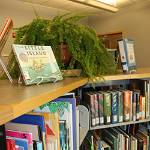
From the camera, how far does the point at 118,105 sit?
1746 millimetres

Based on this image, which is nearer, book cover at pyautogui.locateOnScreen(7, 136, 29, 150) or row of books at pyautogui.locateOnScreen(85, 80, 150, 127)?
book cover at pyautogui.locateOnScreen(7, 136, 29, 150)

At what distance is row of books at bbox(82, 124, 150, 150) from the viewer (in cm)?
175

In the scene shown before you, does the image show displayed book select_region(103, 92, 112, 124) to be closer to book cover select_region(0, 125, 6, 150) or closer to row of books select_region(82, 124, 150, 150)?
row of books select_region(82, 124, 150, 150)

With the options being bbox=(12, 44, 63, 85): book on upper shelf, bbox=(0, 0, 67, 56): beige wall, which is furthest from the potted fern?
bbox=(0, 0, 67, 56): beige wall

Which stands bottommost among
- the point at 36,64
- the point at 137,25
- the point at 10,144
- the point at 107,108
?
the point at 107,108

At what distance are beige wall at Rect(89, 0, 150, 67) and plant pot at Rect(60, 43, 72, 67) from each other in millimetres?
3800

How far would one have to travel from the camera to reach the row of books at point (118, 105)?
168 centimetres

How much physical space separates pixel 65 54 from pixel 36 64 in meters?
0.41

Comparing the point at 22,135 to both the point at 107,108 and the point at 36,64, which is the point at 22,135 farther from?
the point at 107,108

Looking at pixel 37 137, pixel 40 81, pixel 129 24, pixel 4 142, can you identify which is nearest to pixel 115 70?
pixel 40 81

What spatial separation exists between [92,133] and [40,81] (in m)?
0.96

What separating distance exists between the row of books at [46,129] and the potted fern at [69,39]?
0.43 m

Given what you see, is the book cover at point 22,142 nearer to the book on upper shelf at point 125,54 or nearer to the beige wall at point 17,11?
the book on upper shelf at point 125,54

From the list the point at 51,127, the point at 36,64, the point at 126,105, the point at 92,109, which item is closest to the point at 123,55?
the point at 126,105
